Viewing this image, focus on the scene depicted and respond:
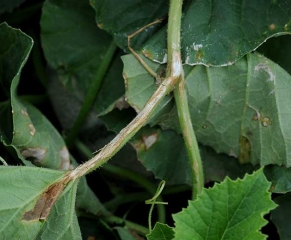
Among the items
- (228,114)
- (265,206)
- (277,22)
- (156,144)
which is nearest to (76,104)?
(156,144)

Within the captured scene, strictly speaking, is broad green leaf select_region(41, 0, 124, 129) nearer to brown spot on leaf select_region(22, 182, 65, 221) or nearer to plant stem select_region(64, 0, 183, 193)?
plant stem select_region(64, 0, 183, 193)

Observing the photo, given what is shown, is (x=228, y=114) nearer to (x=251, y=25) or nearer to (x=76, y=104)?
(x=251, y=25)

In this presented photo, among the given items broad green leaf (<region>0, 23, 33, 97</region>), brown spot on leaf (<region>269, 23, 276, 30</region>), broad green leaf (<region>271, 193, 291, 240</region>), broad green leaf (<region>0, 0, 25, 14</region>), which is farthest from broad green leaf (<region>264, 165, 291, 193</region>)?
broad green leaf (<region>0, 0, 25, 14</region>)

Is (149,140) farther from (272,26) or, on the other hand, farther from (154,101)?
(272,26)

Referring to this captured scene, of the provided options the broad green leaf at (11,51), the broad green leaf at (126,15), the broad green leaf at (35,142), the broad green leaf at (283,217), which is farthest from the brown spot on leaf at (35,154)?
the broad green leaf at (283,217)

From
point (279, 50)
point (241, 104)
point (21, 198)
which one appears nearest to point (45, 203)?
point (21, 198)

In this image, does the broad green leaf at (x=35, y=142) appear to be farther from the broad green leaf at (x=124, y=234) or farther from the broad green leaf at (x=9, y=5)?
the broad green leaf at (x=9, y=5)
